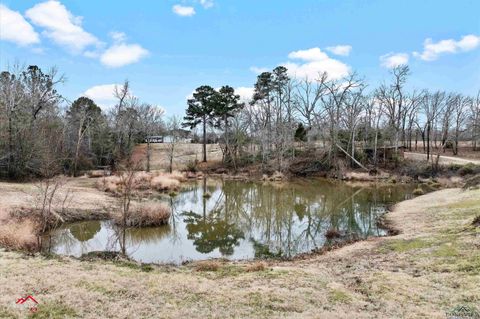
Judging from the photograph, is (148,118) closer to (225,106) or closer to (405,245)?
(225,106)

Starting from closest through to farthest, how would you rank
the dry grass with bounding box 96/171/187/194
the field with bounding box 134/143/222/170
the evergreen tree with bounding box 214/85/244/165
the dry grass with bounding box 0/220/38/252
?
the dry grass with bounding box 0/220/38/252 < the dry grass with bounding box 96/171/187/194 < the evergreen tree with bounding box 214/85/244/165 < the field with bounding box 134/143/222/170

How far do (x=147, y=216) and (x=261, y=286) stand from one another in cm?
1140

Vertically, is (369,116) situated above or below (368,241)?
above

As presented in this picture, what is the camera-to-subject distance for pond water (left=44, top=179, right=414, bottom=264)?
1459cm

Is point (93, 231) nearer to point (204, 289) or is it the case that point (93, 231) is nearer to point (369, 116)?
point (204, 289)

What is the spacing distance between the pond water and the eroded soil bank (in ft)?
11.1

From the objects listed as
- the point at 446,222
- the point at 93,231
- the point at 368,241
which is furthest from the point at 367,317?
the point at 93,231

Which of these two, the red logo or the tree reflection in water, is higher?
the red logo

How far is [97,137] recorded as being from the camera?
52.4 m

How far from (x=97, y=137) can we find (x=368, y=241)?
45637 mm

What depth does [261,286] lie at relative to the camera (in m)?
8.40

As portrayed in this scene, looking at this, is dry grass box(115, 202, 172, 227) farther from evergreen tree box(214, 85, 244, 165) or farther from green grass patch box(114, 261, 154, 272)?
evergreen tree box(214, 85, 244, 165)

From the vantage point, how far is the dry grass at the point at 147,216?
18062 mm

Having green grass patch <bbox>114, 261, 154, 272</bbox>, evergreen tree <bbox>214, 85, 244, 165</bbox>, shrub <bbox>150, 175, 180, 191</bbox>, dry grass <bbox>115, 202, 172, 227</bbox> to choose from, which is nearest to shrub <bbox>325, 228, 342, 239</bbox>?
dry grass <bbox>115, 202, 172, 227</bbox>
